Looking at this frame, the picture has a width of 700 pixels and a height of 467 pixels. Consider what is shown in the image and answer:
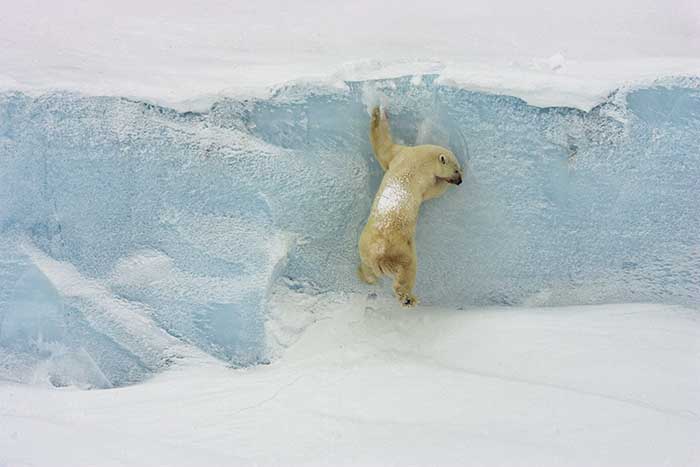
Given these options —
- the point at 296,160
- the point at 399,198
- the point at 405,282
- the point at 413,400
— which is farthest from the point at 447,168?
the point at 413,400

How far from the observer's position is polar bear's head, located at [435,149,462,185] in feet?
7.21

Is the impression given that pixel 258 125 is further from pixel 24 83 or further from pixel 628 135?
pixel 628 135

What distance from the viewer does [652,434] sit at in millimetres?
2109

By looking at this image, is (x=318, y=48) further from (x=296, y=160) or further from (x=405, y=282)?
(x=405, y=282)

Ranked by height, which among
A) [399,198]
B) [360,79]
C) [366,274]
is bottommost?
[366,274]

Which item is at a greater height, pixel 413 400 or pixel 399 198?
pixel 399 198

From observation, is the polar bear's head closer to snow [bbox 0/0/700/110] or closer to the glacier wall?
the glacier wall

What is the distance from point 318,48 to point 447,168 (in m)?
0.62

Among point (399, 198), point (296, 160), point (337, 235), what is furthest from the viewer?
point (337, 235)

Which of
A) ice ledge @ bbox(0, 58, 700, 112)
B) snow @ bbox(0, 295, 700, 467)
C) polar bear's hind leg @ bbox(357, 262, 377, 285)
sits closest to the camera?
snow @ bbox(0, 295, 700, 467)

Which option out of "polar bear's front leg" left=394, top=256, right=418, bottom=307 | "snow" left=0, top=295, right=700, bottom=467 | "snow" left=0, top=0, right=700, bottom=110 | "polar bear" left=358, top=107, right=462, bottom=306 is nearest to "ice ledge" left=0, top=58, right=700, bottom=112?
"snow" left=0, top=0, right=700, bottom=110

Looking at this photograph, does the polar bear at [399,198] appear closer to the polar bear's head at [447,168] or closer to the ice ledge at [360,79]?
the polar bear's head at [447,168]

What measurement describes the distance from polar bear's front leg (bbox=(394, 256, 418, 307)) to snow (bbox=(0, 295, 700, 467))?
317mm

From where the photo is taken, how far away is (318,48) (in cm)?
220
